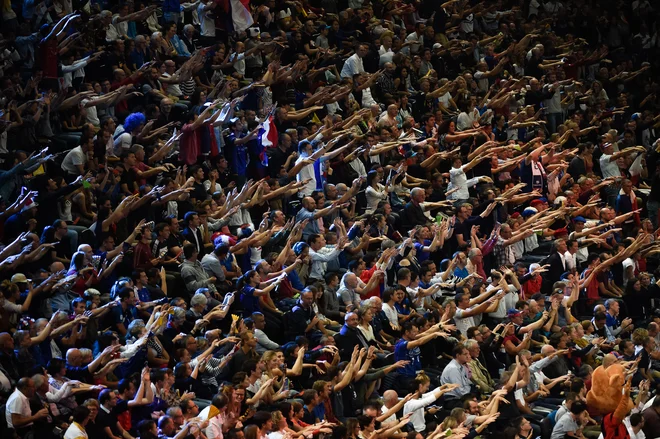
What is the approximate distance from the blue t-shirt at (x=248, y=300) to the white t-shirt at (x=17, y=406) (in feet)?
11.2

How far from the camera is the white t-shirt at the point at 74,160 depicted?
48.5 feet

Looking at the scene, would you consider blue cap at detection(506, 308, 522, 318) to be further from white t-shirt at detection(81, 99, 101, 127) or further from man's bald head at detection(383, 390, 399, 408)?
white t-shirt at detection(81, 99, 101, 127)

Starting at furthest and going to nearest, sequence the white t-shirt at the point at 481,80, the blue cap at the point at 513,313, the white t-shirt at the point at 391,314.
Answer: the white t-shirt at the point at 481,80, the blue cap at the point at 513,313, the white t-shirt at the point at 391,314

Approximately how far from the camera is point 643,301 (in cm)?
1627

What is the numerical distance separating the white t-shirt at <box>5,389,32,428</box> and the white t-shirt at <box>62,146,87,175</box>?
15.6 feet

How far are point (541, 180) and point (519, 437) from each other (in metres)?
7.07

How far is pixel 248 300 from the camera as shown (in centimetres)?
1349

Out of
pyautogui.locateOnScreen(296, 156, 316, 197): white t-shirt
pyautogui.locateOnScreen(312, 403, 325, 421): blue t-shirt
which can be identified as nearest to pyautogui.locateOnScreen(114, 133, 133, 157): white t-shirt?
pyautogui.locateOnScreen(296, 156, 316, 197): white t-shirt

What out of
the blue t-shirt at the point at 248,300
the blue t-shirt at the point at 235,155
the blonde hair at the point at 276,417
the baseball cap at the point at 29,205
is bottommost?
the blue t-shirt at the point at 248,300

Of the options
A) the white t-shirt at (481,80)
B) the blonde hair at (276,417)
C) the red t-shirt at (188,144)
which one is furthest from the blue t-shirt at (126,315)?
the white t-shirt at (481,80)

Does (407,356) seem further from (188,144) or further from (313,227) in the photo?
(188,144)

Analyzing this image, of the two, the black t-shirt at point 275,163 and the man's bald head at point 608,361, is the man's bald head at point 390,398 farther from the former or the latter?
the black t-shirt at point 275,163

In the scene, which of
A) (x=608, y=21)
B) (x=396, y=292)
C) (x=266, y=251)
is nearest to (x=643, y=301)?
(x=396, y=292)

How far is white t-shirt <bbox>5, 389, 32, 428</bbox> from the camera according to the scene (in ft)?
34.6
